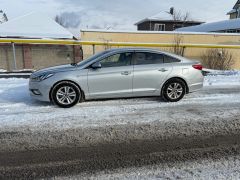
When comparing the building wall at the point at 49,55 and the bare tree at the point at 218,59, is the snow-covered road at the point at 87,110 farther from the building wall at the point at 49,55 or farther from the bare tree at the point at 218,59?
the bare tree at the point at 218,59

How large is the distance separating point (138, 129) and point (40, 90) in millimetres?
3185

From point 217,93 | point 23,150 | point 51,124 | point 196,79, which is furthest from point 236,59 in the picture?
point 23,150

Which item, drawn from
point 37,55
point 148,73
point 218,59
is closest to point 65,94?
point 148,73

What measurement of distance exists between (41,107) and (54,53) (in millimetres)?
8227

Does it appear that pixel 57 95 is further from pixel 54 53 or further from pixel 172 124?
pixel 54 53

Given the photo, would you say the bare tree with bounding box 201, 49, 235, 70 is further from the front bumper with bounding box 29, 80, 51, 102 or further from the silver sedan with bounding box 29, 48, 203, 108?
the front bumper with bounding box 29, 80, 51, 102

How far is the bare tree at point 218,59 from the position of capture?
62.0 feet

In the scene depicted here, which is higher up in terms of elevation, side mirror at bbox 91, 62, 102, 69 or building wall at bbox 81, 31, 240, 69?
building wall at bbox 81, 31, 240, 69

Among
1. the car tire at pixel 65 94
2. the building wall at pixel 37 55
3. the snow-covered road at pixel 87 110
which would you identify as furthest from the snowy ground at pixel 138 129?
the building wall at pixel 37 55

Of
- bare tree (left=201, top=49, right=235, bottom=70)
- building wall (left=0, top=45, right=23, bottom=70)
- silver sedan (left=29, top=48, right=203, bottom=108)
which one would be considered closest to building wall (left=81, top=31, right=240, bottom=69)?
bare tree (left=201, top=49, right=235, bottom=70)

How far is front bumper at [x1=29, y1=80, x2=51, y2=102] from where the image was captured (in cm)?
751

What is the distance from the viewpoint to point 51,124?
6129mm

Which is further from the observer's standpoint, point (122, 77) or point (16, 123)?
point (122, 77)

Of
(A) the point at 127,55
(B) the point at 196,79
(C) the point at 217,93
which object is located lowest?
(C) the point at 217,93
